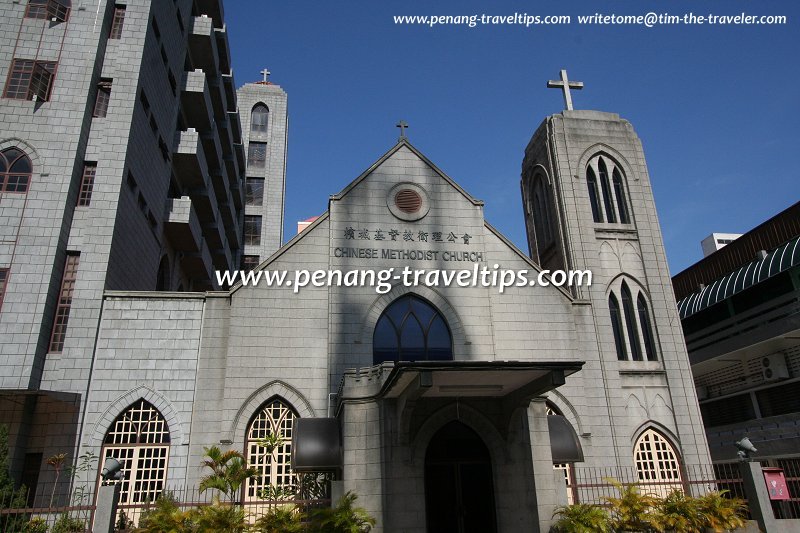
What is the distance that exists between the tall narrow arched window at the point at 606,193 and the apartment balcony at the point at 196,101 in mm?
21146

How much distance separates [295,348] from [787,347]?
2456 centimetres

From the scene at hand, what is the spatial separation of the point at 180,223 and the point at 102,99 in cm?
693

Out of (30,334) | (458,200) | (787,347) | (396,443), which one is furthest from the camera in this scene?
(787,347)

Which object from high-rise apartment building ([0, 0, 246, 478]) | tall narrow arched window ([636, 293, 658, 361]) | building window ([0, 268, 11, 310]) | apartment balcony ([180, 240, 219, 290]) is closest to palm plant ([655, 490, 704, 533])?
tall narrow arched window ([636, 293, 658, 361])

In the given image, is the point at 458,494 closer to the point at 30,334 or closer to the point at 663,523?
the point at 663,523

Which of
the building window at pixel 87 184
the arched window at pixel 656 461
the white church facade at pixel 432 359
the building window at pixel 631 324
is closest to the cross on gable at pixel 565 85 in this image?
the white church facade at pixel 432 359

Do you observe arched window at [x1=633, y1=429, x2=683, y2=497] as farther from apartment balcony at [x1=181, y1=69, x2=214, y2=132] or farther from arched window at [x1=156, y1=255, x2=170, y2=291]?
apartment balcony at [x1=181, y1=69, x2=214, y2=132]

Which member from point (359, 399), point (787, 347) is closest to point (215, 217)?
point (359, 399)

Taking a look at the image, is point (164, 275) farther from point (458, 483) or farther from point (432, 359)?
point (458, 483)

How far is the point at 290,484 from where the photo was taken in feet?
63.1

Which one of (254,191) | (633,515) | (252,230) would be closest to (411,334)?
(633,515)

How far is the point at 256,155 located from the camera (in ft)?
170

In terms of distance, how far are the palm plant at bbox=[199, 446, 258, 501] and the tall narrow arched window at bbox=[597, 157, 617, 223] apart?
755 inches

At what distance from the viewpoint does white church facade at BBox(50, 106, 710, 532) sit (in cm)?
1636
